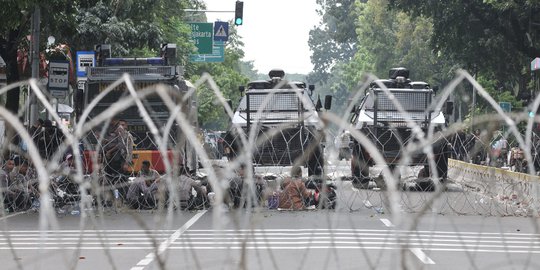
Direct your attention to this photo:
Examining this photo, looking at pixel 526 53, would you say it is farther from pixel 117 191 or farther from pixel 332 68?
pixel 332 68

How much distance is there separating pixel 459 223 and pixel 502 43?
22003 millimetres

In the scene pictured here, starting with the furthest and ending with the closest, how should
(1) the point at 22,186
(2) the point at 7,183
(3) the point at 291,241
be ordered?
(2) the point at 7,183
(1) the point at 22,186
(3) the point at 291,241

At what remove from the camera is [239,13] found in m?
39.0

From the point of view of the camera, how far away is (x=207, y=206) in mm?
21891

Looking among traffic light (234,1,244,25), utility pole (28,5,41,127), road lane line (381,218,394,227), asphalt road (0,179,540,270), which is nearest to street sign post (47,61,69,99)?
utility pole (28,5,41,127)

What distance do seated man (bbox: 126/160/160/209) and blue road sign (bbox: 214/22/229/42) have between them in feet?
87.9

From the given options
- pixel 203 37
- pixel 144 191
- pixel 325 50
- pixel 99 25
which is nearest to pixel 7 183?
pixel 144 191

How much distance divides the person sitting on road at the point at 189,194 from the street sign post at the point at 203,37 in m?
28.6

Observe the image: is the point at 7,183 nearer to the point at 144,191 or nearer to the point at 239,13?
the point at 144,191

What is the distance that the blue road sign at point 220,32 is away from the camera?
47625mm

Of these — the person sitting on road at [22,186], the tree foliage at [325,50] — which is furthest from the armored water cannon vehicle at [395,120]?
the tree foliage at [325,50]

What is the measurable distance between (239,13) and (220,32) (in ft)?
29.3

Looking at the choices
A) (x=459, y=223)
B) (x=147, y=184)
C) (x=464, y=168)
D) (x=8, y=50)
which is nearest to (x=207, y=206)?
(x=147, y=184)

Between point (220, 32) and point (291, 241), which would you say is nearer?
point (291, 241)
